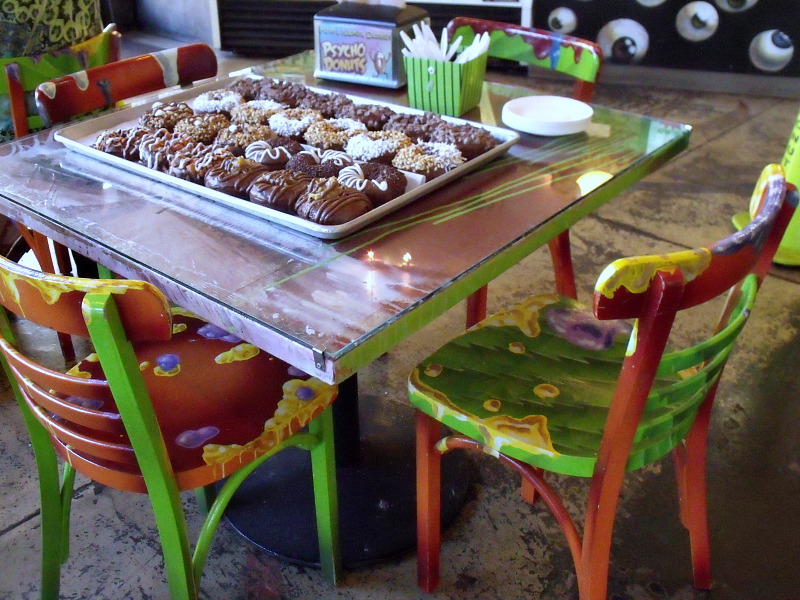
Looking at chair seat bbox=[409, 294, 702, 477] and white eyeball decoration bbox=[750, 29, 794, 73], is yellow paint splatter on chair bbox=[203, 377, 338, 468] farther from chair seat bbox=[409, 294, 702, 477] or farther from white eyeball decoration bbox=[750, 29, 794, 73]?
white eyeball decoration bbox=[750, 29, 794, 73]

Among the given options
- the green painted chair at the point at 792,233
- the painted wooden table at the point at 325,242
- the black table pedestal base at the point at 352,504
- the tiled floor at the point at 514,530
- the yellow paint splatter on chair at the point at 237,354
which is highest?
the painted wooden table at the point at 325,242

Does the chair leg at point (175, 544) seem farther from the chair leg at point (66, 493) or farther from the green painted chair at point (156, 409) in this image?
the chair leg at point (66, 493)

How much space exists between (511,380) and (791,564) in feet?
2.88

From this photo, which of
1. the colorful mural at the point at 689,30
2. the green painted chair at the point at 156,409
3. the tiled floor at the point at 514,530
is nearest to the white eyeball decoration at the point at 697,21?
the colorful mural at the point at 689,30

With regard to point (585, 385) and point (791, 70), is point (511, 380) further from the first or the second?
point (791, 70)

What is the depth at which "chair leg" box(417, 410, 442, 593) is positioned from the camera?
142 centimetres

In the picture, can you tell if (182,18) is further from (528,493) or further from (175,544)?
(175,544)

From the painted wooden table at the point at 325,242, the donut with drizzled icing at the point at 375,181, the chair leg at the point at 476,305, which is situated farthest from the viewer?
the chair leg at the point at 476,305

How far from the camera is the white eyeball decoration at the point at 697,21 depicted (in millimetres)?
4660

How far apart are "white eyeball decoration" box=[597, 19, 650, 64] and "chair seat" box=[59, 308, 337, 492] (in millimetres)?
4324

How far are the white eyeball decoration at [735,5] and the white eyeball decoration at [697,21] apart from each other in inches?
2.0

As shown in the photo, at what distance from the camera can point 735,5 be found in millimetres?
→ 4586

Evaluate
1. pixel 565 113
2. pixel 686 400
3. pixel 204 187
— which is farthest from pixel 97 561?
pixel 565 113

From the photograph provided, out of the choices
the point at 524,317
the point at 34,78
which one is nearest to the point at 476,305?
the point at 524,317
